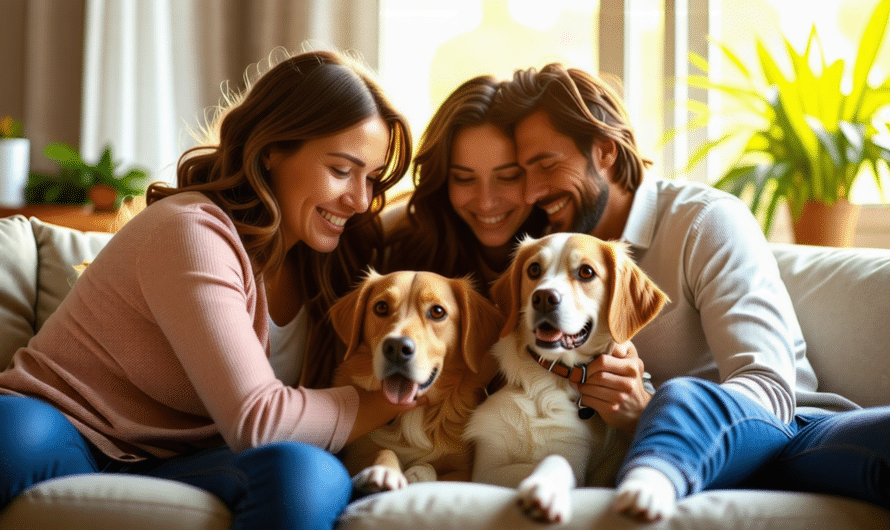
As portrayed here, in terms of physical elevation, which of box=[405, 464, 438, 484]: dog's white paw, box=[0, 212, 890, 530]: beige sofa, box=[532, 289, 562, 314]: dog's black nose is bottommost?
box=[405, 464, 438, 484]: dog's white paw

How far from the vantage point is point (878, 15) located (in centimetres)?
320

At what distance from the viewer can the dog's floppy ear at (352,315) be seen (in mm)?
1843

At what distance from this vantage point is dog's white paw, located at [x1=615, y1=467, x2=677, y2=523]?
1295 mm

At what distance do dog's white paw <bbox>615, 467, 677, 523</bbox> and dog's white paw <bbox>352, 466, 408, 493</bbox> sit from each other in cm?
45

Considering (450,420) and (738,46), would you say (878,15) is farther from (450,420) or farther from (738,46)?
(450,420)

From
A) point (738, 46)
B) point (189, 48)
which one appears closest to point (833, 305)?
point (738, 46)

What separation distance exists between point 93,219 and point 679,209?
9.14ft

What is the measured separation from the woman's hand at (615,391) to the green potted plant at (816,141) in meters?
1.65

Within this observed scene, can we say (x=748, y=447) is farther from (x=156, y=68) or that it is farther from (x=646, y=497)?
(x=156, y=68)

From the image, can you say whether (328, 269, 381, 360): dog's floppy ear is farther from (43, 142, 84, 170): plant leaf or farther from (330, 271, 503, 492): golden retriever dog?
(43, 142, 84, 170): plant leaf

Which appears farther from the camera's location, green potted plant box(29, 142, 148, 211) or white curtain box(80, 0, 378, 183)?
white curtain box(80, 0, 378, 183)

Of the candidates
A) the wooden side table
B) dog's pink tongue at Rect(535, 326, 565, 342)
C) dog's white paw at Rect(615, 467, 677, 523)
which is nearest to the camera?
dog's white paw at Rect(615, 467, 677, 523)

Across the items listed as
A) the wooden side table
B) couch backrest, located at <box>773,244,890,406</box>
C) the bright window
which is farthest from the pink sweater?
the bright window

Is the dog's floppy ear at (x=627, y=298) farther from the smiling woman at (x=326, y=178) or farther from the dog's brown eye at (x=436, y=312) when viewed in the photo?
the smiling woman at (x=326, y=178)
